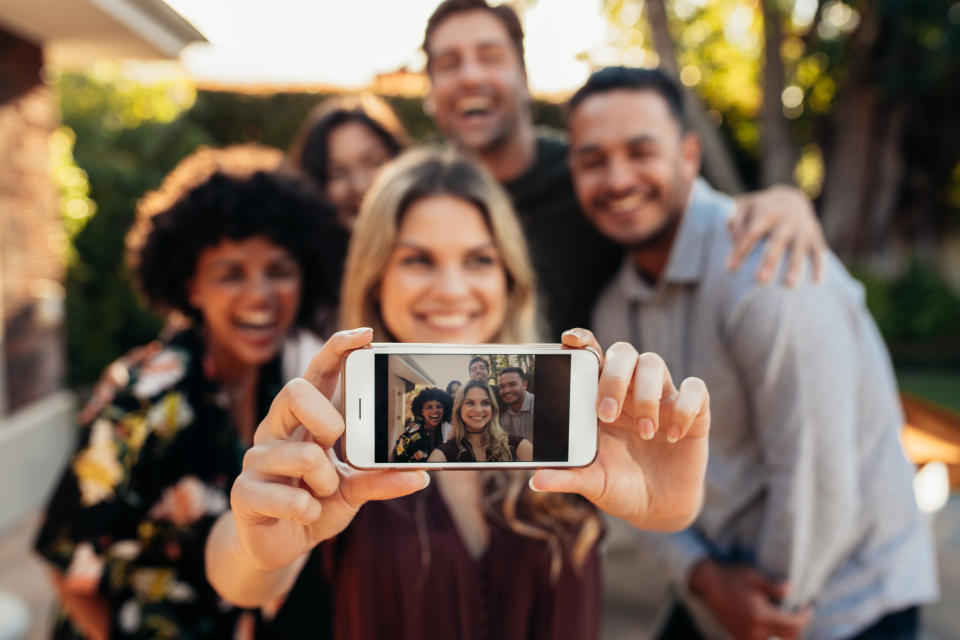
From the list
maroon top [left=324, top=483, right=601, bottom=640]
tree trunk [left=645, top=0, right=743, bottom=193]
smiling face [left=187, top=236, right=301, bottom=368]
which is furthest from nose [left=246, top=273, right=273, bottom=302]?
tree trunk [left=645, top=0, right=743, bottom=193]

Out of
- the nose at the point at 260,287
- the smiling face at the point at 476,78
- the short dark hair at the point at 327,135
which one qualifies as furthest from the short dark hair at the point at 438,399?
the short dark hair at the point at 327,135

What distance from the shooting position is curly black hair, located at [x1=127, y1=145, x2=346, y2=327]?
7.44ft

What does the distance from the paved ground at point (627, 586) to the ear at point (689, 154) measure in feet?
6.37

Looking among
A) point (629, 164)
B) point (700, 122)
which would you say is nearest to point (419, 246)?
point (629, 164)

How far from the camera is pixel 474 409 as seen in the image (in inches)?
42.6

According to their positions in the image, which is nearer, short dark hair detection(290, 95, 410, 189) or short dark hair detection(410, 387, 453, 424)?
short dark hair detection(410, 387, 453, 424)

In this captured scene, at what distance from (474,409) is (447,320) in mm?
718

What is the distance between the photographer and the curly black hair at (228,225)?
2.27 m

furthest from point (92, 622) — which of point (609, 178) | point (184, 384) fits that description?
point (609, 178)

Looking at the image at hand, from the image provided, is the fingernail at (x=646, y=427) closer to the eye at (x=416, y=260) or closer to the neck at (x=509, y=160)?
the eye at (x=416, y=260)

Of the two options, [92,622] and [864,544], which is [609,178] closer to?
[864,544]

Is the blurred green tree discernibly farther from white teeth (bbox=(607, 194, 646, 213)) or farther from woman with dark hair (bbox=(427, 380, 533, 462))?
woman with dark hair (bbox=(427, 380, 533, 462))

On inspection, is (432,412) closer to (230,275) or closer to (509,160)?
(230,275)

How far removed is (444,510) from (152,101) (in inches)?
312
